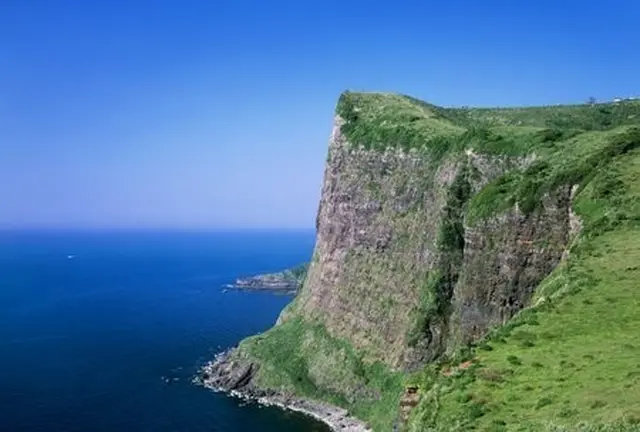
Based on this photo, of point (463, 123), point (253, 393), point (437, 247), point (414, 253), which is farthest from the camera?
point (463, 123)

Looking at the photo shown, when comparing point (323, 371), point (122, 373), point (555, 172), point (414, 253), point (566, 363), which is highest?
point (555, 172)

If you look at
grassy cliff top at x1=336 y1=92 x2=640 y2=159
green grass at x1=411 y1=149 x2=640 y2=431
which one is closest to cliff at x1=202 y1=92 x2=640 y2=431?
green grass at x1=411 y1=149 x2=640 y2=431

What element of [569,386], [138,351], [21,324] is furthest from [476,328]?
[21,324]

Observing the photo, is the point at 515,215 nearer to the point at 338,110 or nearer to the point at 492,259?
the point at 492,259

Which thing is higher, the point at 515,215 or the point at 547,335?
the point at 515,215

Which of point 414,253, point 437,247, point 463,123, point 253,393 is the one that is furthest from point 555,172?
point 463,123

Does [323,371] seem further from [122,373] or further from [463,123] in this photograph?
[463,123]

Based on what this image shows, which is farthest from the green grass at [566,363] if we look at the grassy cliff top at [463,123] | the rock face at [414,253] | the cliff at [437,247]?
the grassy cliff top at [463,123]
